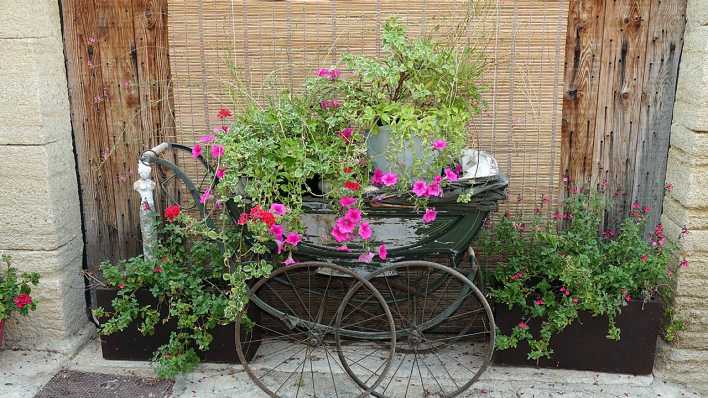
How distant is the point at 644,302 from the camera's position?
334cm

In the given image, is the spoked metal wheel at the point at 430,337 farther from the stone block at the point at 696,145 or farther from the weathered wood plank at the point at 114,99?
the weathered wood plank at the point at 114,99

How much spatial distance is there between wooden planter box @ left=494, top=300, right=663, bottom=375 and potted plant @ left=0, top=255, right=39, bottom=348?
239 centimetres

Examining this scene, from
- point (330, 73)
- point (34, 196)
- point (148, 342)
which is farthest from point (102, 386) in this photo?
point (330, 73)

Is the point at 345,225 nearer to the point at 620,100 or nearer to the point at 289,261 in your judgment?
the point at 289,261

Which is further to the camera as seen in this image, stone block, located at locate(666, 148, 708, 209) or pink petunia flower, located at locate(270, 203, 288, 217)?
stone block, located at locate(666, 148, 708, 209)

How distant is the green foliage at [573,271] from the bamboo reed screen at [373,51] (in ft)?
1.01

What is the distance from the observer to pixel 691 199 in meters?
3.34

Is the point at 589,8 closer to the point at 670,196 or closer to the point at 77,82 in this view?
the point at 670,196

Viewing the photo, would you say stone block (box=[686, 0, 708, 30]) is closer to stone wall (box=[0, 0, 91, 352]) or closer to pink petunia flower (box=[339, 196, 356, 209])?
pink petunia flower (box=[339, 196, 356, 209])

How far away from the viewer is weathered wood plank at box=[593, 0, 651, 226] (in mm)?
3529

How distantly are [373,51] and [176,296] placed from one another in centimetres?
162

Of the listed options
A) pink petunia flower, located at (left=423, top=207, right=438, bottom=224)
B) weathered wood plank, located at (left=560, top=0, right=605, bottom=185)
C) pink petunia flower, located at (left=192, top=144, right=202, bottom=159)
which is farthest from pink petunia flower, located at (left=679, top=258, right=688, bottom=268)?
pink petunia flower, located at (left=192, top=144, right=202, bottom=159)

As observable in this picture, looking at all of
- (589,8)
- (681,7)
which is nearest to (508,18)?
(589,8)

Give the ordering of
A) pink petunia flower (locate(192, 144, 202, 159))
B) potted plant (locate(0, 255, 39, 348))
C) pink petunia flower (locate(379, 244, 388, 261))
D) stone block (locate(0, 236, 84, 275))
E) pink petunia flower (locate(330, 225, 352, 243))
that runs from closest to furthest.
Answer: pink petunia flower (locate(330, 225, 352, 243)) < pink petunia flower (locate(379, 244, 388, 261)) < pink petunia flower (locate(192, 144, 202, 159)) < potted plant (locate(0, 255, 39, 348)) < stone block (locate(0, 236, 84, 275))
